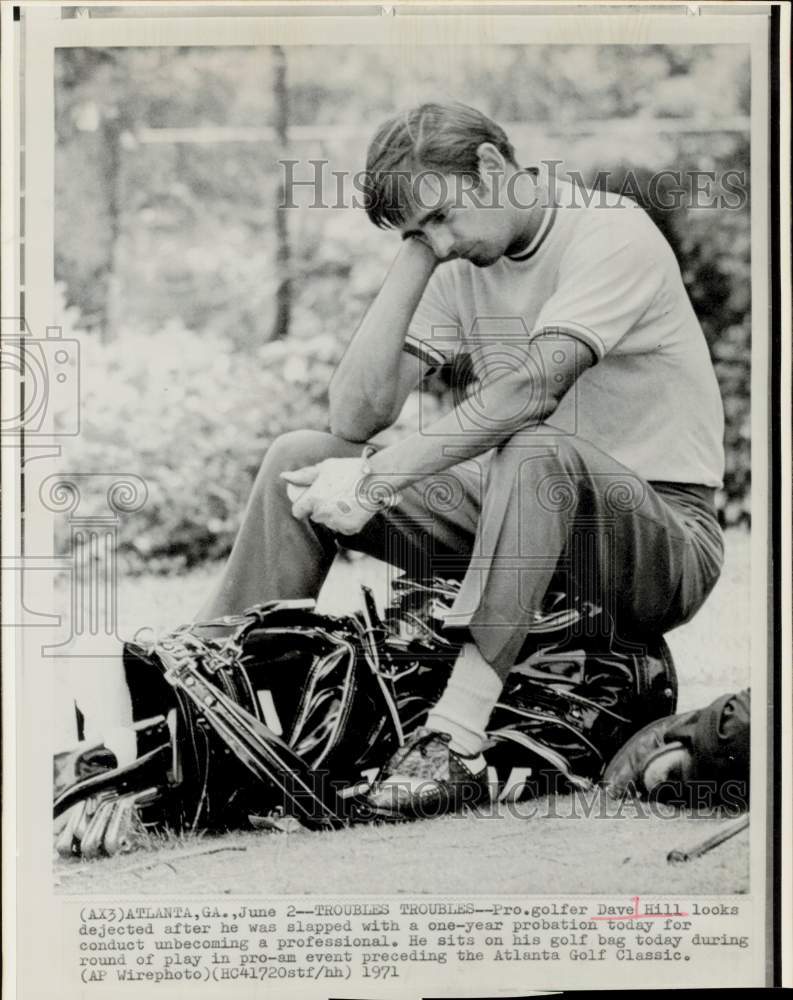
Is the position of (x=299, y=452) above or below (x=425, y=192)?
below

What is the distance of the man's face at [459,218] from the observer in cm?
303

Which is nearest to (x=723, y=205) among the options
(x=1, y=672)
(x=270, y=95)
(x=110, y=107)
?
(x=270, y=95)

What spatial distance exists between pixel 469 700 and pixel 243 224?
1.70 meters

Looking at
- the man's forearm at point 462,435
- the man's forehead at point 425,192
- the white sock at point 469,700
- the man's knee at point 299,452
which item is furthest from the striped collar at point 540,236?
the white sock at point 469,700

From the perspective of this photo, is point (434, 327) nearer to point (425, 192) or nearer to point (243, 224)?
point (425, 192)

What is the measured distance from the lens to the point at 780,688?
3.08 m

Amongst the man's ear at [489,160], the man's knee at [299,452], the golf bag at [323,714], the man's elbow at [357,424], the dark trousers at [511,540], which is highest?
the man's ear at [489,160]

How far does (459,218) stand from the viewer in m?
3.04

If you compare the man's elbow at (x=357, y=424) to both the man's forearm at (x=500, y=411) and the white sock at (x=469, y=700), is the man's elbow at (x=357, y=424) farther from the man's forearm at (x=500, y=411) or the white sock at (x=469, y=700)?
the white sock at (x=469, y=700)

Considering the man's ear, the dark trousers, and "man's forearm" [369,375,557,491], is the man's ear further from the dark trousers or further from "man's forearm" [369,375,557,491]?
the dark trousers

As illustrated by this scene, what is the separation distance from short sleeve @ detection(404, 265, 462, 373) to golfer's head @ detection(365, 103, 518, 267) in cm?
12

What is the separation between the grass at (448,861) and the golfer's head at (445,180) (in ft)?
3.79
